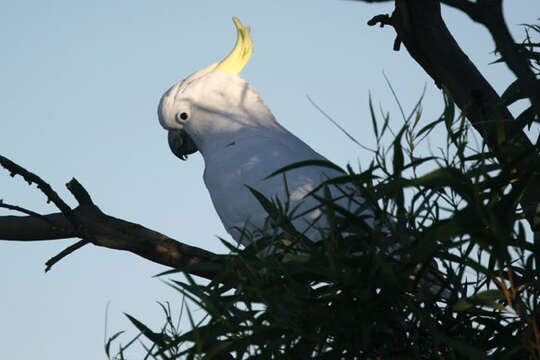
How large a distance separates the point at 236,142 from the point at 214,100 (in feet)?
0.64

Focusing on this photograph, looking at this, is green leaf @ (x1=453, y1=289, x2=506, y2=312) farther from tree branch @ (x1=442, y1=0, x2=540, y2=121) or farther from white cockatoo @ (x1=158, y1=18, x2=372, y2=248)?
white cockatoo @ (x1=158, y1=18, x2=372, y2=248)

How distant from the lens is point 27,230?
1.89 meters

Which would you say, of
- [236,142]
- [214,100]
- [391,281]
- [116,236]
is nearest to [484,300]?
[391,281]

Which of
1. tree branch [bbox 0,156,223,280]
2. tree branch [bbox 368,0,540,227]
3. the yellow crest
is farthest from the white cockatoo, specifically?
→ tree branch [bbox 368,0,540,227]

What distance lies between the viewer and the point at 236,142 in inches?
86.0

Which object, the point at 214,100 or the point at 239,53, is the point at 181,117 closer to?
the point at 214,100

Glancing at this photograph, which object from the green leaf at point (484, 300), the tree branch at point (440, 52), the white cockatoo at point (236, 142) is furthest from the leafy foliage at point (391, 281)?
the white cockatoo at point (236, 142)

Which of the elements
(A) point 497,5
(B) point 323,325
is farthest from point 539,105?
(B) point 323,325

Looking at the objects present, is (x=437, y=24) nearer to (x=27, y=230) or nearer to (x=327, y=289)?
(x=327, y=289)

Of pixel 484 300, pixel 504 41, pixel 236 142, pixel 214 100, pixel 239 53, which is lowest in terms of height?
pixel 484 300

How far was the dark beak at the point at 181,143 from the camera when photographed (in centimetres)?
254

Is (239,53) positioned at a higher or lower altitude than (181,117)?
higher

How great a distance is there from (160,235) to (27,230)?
0.39 m

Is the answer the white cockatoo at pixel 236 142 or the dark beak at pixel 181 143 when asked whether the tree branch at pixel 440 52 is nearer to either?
the white cockatoo at pixel 236 142
